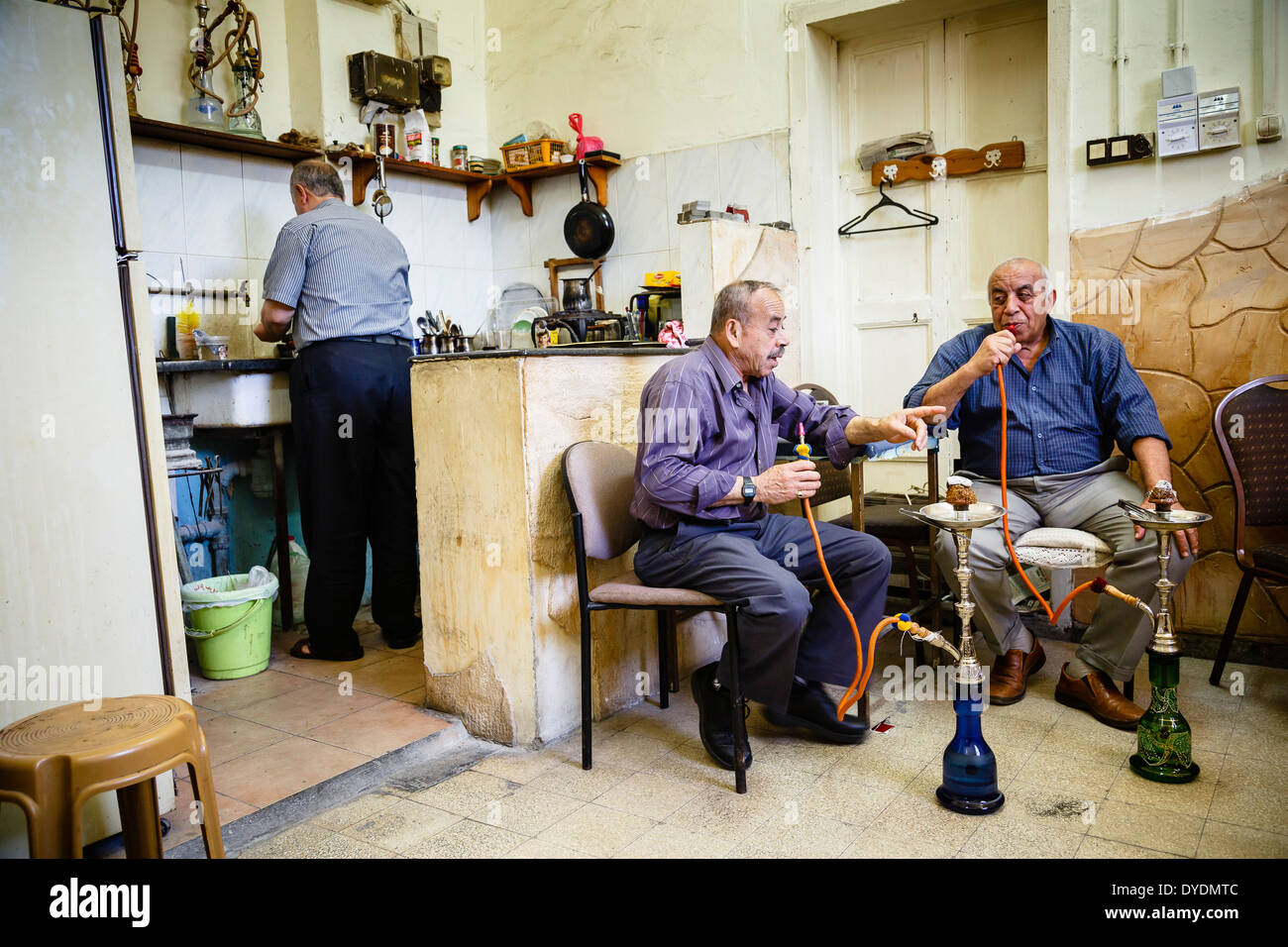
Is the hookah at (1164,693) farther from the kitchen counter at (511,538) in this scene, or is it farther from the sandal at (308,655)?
the sandal at (308,655)

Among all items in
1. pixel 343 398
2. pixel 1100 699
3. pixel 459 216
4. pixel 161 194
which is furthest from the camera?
pixel 459 216

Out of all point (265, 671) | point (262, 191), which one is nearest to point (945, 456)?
point (265, 671)

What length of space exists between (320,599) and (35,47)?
2.10 metres

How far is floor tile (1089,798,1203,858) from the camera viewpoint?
2.18 metres

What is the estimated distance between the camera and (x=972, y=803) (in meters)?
2.35

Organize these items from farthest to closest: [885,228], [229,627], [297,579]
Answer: [885,228] → [297,579] → [229,627]

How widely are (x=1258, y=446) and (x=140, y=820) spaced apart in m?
3.32

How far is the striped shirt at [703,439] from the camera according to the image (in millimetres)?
2635

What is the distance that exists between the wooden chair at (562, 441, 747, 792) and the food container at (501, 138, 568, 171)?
2.79m

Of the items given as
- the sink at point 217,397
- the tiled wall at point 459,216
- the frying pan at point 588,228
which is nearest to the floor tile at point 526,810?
the sink at point 217,397

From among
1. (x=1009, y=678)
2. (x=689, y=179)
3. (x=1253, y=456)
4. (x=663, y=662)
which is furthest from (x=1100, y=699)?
(x=689, y=179)

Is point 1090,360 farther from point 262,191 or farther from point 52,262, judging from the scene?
point 262,191

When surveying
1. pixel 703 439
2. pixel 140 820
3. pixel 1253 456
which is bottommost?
pixel 140 820

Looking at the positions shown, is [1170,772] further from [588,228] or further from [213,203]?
[213,203]
